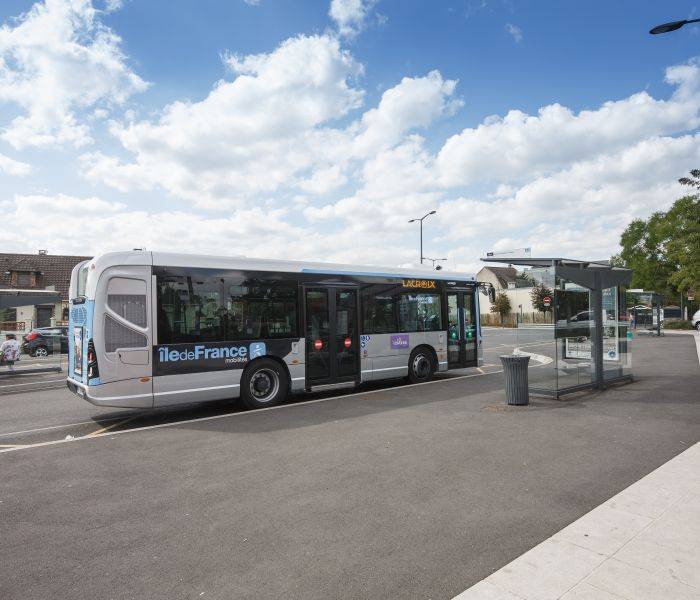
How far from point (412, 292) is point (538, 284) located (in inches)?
122

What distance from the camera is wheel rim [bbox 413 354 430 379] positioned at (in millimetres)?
12602

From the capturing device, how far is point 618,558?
3.61 metres

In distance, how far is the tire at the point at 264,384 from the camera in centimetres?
957

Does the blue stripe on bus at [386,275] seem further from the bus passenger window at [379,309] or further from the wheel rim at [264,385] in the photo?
the wheel rim at [264,385]

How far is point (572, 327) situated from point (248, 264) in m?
7.19

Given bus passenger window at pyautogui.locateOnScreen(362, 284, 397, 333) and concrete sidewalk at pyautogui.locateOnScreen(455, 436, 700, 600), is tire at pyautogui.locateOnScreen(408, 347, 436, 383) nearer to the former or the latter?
bus passenger window at pyautogui.locateOnScreen(362, 284, 397, 333)

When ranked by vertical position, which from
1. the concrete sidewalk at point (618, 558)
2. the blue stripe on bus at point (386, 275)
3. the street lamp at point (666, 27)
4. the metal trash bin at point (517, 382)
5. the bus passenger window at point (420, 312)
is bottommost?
the concrete sidewalk at point (618, 558)

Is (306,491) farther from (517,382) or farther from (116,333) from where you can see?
(517,382)

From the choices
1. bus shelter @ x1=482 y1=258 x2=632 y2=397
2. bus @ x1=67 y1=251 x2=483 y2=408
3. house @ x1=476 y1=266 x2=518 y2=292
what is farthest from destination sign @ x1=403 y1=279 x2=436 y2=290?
house @ x1=476 y1=266 x2=518 y2=292

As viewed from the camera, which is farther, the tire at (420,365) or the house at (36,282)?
the house at (36,282)

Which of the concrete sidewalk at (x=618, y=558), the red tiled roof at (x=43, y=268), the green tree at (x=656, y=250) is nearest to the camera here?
the concrete sidewalk at (x=618, y=558)

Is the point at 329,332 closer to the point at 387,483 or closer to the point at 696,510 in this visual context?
the point at 387,483

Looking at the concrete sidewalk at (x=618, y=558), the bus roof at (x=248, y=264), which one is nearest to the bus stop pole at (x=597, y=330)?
the bus roof at (x=248, y=264)

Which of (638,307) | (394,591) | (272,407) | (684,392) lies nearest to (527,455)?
(394,591)
